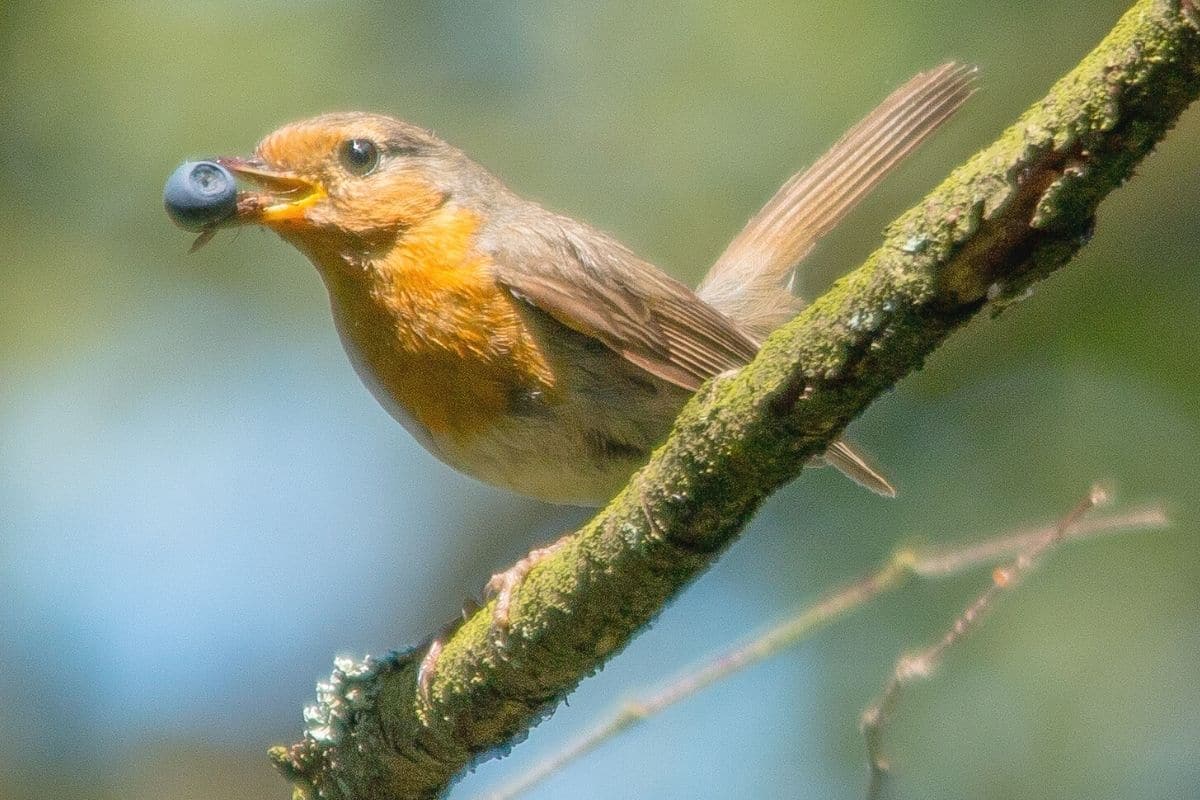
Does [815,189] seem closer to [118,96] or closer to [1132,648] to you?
[1132,648]

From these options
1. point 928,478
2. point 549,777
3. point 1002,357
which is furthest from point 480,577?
point 549,777

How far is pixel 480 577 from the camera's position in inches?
243

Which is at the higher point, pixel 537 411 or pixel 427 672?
pixel 537 411

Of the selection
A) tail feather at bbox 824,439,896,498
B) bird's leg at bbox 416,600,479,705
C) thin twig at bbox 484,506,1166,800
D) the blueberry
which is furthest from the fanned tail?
bird's leg at bbox 416,600,479,705

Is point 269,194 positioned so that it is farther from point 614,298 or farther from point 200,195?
point 614,298

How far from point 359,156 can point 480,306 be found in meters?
0.69

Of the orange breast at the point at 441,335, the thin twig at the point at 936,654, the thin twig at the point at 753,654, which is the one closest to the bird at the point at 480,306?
the orange breast at the point at 441,335

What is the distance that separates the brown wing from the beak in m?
0.52

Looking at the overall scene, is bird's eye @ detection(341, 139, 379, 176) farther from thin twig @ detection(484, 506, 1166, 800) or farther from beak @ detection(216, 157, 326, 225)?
thin twig @ detection(484, 506, 1166, 800)

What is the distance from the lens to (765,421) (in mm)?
2537

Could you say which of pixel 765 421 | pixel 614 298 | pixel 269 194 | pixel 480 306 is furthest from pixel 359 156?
pixel 765 421

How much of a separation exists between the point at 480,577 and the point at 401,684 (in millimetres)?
2692

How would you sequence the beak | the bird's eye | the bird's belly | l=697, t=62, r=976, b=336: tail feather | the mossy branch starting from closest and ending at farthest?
the mossy branch, the bird's belly, the beak, the bird's eye, l=697, t=62, r=976, b=336: tail feather

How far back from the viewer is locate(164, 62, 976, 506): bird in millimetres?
3980
